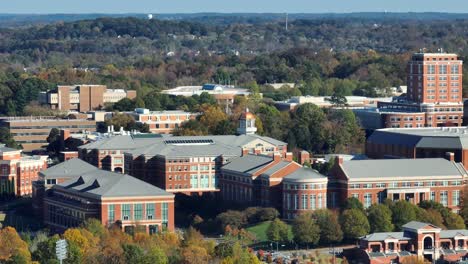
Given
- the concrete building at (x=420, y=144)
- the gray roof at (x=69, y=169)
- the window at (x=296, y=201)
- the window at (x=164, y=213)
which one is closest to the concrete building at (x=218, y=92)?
the concrete building at (x=420, y=144)

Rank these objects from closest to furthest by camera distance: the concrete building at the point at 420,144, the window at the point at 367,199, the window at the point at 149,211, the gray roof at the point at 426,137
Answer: the window at the point at 149,211 → the window at the point at 367,199 → the concrete building at the point at 420,144 → the gray roof at the point at 426,137

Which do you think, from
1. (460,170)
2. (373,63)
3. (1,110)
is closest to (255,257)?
(460,170)

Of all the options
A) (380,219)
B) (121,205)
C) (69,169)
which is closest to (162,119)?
(69,169)

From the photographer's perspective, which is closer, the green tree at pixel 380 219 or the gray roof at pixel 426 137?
the green tree at pixel 380 219

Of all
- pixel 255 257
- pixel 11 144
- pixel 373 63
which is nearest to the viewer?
→ pixel 255 257

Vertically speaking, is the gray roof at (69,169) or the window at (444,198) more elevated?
the gray roof at (69,169)

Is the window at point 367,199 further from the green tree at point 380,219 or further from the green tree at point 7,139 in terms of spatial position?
the green tree at point 7,139

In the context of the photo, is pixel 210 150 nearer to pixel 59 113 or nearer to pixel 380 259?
pixel 380 259
